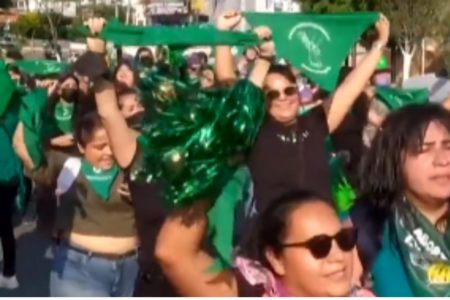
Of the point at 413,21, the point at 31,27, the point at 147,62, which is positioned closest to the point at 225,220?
the point at 147,62

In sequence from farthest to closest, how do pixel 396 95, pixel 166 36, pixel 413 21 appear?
pixel 413 21 < pixel 396 95 < pixel 166 36

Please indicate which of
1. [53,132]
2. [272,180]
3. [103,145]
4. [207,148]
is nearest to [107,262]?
[103,145]

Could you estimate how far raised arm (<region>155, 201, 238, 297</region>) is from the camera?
3098 millimetres

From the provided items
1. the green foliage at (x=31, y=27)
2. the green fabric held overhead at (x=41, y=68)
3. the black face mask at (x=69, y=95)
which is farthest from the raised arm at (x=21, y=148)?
the green foliage at (x=31, y=27)

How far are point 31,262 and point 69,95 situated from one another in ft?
5.13

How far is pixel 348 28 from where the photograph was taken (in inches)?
243

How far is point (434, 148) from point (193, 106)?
0.68 m

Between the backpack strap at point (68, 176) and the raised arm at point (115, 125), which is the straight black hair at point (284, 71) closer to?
the backpack strap at point (68, 176)

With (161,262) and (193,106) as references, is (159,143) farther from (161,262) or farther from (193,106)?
(161,262)

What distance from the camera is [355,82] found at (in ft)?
19.2

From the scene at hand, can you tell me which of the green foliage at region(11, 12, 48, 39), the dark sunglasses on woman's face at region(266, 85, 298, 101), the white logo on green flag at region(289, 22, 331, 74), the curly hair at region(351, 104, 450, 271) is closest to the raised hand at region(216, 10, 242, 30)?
the dark sunglasses on woman's face at region(266, 85, 298, 101)

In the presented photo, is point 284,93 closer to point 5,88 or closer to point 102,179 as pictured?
point 102,179

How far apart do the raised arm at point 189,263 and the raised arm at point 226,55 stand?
1661mm

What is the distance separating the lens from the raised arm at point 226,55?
4.88m
